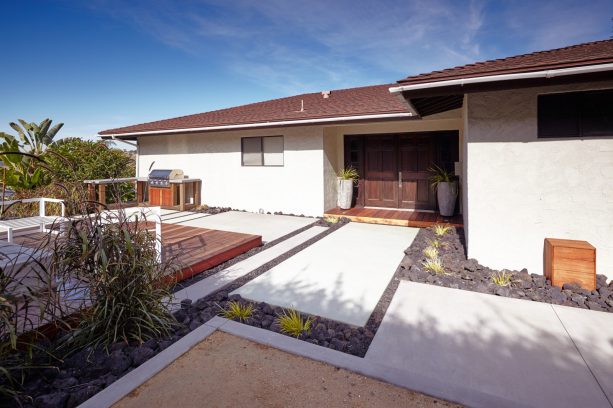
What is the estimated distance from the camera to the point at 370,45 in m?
13.8

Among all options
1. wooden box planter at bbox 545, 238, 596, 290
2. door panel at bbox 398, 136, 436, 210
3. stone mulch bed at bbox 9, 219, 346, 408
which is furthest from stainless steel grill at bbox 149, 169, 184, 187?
wooden box planter at bbox 545, 238, 596, 290

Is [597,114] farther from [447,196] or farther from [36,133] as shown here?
[36,133]

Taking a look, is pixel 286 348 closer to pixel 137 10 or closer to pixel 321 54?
pixel 137 10

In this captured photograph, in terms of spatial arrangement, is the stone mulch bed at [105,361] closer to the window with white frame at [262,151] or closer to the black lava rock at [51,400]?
the black lava rock at [51,400]

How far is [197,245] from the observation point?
18.5 feet

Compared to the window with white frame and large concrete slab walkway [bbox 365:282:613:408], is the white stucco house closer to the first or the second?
large concrete slab walkway [bbox 365:282:613:408]

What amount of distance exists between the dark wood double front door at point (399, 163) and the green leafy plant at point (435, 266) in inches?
178

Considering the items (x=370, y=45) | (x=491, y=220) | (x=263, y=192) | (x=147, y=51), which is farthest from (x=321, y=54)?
(x=491, y=220)

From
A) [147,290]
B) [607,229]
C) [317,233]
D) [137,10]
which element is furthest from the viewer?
[137,10]

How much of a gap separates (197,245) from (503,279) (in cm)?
460

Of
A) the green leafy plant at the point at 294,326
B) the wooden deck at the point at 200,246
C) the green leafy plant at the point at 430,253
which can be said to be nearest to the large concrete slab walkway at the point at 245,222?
the wooden deck at the point at 200,246

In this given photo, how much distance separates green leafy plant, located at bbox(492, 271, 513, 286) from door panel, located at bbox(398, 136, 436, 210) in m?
4.85

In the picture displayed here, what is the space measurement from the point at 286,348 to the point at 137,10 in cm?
1060

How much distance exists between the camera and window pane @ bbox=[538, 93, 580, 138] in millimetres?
4262
